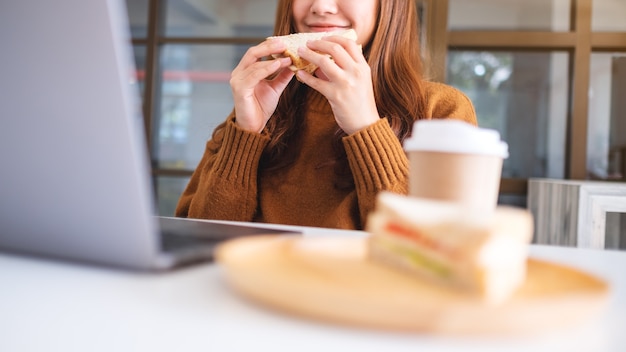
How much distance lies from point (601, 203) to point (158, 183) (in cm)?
305

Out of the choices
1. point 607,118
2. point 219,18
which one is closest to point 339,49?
point 607,118

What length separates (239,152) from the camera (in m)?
1.29

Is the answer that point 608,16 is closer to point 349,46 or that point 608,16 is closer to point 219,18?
point 219,18

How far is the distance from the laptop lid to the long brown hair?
949mm

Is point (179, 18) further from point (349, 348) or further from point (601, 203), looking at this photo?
point (349, 348)

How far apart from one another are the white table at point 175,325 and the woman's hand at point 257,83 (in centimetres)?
83

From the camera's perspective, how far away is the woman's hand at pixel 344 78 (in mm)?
1094

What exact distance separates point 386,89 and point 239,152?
17.9 inches

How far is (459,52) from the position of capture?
3.50 meters

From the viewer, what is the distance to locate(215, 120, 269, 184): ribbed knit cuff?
4.20ft

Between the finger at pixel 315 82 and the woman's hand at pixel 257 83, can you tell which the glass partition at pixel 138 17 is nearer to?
the woman's hand at pixel 257 83

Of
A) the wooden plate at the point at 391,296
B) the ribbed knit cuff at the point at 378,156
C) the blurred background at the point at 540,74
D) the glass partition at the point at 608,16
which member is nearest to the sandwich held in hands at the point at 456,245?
the wooden plate at the point at 391,296

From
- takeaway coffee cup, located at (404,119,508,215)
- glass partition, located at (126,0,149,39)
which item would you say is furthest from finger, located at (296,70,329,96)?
glass partition, located at (126,0,149,39)

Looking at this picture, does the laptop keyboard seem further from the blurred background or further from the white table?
the blurred background
